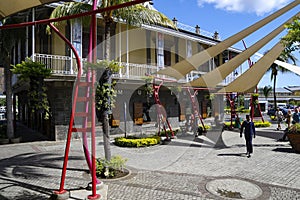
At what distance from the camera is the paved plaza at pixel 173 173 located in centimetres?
589

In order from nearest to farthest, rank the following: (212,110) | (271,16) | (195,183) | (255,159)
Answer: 1. (195,183)
2. (271,16)
3. (255,159)
4. (212,110)

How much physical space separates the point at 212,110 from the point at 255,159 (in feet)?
51.2

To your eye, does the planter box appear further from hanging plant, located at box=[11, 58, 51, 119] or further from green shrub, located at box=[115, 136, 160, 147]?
hanging plant, located at box=[11, 58, 51, 119]

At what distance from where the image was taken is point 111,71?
22.4ft

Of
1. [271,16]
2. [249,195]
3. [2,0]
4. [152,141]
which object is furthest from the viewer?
[152,141]

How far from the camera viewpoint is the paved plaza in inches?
232

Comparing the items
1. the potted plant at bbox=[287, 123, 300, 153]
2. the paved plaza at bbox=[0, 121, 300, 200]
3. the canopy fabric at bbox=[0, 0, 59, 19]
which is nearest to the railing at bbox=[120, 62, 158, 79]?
the paved plaza at bbox=[0, 121, 300, 200]

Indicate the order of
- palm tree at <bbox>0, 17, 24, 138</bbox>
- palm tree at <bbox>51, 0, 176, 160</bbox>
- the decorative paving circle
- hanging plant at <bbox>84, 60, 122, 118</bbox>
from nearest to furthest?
the decorative paving circle → hanging plant at <bbox>84, 60, 122, 118</bbox> → palm tree at <bbox>51, 0, 176, 160</bbox> → palm tree at <bbox>0, 17, 24, 138</bbox>

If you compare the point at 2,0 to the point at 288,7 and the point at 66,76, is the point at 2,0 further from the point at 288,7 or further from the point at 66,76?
the point at 66,76

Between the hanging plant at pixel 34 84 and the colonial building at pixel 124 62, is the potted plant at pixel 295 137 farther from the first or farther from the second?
the hanging plant at pixel 34 84

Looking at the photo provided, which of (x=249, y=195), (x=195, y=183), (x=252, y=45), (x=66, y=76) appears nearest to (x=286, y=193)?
(x=249, y=195)

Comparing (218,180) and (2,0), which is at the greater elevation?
(2,0)

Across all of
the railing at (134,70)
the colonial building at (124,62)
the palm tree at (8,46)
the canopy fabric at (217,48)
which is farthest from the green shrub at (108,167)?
the palm tree at (8,46)

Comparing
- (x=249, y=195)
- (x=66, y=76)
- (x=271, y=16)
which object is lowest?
(x=249, y=195)
